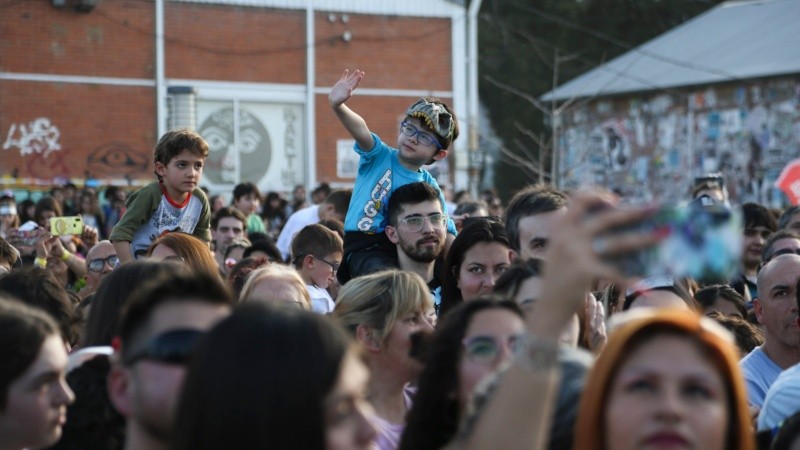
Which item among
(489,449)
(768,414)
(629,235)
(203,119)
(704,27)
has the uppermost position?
(704,27)

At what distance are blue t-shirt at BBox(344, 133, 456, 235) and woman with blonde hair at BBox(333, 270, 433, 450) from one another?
2276 millimetres

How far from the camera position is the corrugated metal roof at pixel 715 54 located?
28984mm

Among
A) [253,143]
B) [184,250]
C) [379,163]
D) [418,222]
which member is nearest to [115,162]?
[253,143]

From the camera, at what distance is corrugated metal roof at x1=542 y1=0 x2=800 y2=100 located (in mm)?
28984

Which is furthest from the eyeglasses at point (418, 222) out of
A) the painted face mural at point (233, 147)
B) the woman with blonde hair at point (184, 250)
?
the painted face mural at point (233, 147)

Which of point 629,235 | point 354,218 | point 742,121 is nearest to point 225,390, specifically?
point 629,235

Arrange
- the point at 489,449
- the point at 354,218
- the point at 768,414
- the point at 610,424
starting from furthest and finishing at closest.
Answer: the point at 354,218
the point at 768,414
the point at 610,424
the point at 489,449

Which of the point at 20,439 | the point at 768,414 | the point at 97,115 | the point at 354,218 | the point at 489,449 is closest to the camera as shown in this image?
the point at 489,449

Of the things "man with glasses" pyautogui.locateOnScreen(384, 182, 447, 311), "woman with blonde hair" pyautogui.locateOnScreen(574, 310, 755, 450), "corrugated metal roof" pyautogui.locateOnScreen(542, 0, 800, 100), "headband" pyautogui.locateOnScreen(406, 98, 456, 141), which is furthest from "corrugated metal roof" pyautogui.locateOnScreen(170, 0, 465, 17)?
"woman with blonde hair" pyautogui.locateOnScreen(574, 310, 755, 450)

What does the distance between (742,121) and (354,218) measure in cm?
2461

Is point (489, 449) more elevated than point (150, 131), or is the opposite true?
point (150, 131)

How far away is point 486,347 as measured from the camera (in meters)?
3.64

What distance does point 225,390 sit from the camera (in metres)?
2.58

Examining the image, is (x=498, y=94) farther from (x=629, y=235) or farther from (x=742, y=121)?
(x=629, y=235)
